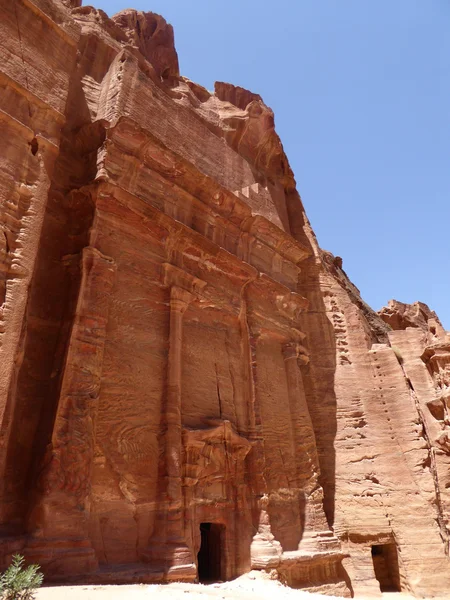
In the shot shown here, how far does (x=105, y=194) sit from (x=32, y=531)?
5666 mm

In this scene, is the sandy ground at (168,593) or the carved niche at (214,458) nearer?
the sandy ground at (168,593)

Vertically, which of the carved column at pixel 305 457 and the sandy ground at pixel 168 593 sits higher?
the carved column at pixel 305 457

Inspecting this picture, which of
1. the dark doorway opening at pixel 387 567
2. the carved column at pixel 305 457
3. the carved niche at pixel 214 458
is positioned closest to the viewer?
the carved niche at pixel 214 458

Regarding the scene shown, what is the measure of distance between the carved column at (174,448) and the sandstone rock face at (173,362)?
34mm

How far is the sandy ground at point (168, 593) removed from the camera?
16.2 feet

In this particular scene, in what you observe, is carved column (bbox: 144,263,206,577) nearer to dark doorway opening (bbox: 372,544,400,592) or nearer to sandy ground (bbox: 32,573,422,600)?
sandy ground (bbox: 32,573,422,600)

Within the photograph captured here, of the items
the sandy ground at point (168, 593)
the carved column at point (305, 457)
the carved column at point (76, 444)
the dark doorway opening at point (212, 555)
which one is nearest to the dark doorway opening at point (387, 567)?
the carved column at point (305, 457)

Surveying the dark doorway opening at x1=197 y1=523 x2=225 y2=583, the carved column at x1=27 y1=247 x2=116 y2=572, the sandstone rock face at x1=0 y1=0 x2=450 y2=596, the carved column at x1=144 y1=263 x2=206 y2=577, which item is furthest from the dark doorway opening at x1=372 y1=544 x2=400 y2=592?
the carved column at x1=27 y1=247 x2=116 y2=572

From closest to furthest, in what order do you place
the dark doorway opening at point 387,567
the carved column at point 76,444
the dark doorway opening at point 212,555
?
the carved column at point 76,444
the dark doorway opening at point 212,555
the dark doorway opening at point 387,567

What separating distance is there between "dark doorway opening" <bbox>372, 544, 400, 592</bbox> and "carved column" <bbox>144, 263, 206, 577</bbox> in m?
6.58

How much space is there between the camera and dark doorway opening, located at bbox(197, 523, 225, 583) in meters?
8.84

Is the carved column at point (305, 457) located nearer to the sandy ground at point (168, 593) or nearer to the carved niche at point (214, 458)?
the carved niche at point (214, 458)

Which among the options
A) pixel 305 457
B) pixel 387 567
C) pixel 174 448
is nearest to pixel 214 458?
pixel 174 448

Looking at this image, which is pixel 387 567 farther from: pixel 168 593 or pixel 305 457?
pixel 168 593
